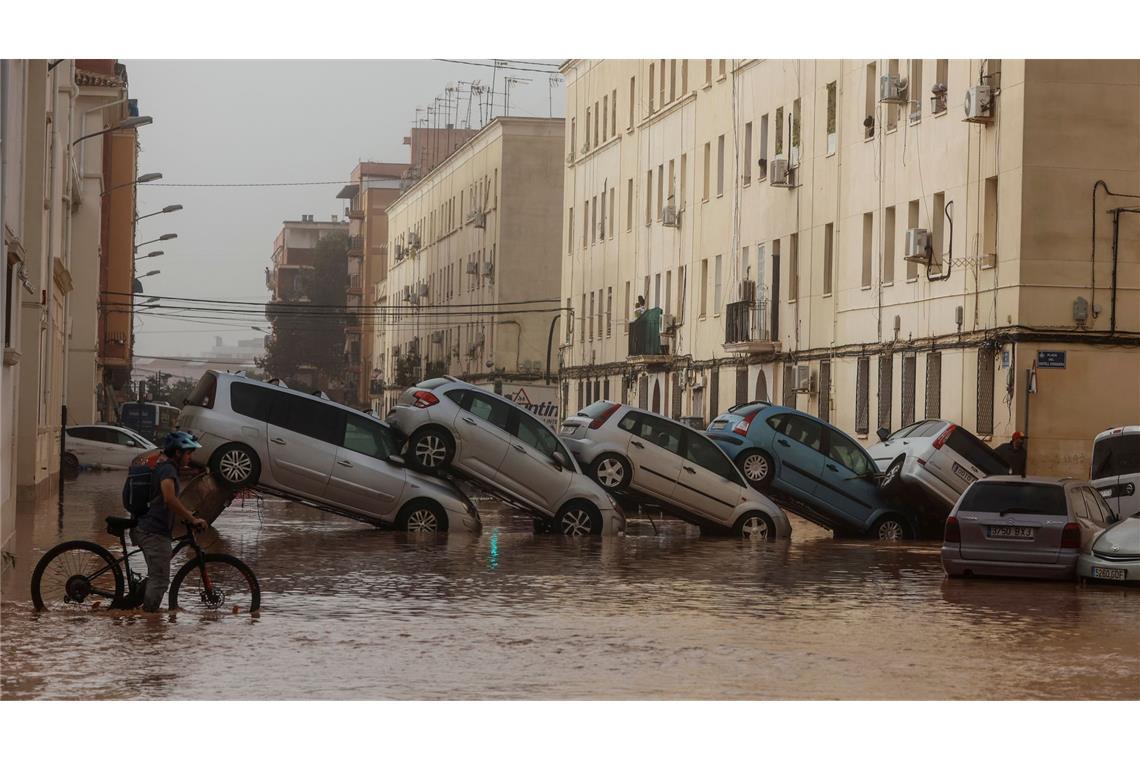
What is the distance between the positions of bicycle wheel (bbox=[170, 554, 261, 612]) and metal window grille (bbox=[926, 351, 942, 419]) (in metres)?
23.9

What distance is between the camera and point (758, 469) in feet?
102

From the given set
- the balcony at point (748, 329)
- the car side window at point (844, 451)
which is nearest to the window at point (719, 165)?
the balcony at point (748, 329)

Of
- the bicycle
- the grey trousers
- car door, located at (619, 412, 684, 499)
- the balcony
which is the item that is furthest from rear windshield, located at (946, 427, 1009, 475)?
the grey trousers

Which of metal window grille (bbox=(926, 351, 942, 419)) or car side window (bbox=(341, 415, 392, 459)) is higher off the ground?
metal window grille (bbox=(926, 351, 942, 419))

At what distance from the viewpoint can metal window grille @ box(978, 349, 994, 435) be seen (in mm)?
35281

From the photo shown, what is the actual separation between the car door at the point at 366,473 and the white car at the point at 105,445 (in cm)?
2748

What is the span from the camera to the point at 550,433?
27953mm

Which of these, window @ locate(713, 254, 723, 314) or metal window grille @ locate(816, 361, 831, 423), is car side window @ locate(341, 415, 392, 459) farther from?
window @ locate(713, 254, 723, 314)

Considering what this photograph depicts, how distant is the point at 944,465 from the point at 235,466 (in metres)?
12.2

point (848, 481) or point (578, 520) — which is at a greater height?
point (848, 481)

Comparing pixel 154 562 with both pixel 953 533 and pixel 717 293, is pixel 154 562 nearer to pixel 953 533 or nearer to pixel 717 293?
pixel 953 533

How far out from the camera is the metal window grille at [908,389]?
3941 centimetres

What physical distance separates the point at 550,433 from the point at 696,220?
30356 mm

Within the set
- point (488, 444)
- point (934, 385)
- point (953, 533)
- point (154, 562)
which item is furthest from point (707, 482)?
point (154, 562)
